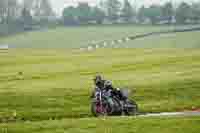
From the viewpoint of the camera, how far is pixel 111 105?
26641 mm

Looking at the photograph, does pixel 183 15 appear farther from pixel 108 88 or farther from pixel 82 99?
pixel 108 88

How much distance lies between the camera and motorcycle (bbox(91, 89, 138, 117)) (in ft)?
87.5

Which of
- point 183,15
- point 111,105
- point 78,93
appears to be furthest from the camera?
point 183,15

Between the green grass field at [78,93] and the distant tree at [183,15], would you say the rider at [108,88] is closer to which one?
the green grass field at [78,93]

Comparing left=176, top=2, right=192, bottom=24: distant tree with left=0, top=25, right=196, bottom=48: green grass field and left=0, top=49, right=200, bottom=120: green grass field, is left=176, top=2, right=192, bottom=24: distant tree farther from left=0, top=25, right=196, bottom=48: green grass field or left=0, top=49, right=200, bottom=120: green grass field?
left=0, top=49, right=200, bottom=120: green grass field

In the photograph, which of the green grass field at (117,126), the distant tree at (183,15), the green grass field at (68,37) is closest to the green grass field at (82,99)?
the green grass field at (117,126)

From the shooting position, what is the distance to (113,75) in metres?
46.1

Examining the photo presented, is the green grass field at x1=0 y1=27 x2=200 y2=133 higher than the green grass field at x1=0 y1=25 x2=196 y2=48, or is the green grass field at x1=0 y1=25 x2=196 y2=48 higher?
the green grass field at x1=0 y1=27 x2=200 y2=133

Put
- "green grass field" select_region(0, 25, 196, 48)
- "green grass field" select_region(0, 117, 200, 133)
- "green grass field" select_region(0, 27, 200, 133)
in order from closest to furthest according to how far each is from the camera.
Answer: "green grass field" select_region(0, 117, 200, 133) < "green grass field" select_region(0, 27, 200, 133) < "green grass field" select_region(0, 25, 196, 48)

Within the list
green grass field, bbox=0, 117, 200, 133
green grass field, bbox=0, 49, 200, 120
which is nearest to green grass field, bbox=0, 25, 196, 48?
green grass field, bbox=0, 49, 200, 120

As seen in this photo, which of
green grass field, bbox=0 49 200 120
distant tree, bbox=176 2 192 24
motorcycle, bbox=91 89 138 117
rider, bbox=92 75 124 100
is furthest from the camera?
distant tree, bbox=176 2 192 24

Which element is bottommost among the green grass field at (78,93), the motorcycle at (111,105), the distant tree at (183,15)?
the distant tree at (183,15)

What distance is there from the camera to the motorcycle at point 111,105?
26.7 m

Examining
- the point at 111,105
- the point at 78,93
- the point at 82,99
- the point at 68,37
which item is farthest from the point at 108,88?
the point at 68,37
